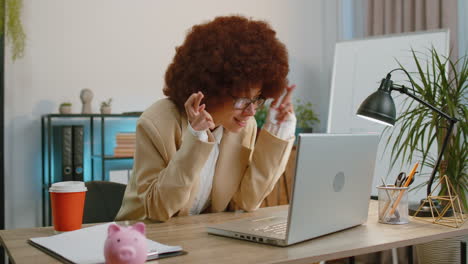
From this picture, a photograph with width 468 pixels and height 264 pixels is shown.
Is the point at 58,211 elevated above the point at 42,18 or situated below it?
below

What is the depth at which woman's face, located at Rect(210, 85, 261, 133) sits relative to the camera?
1716 millimetres

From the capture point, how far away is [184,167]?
146 centimetres

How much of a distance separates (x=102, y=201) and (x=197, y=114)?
64cm

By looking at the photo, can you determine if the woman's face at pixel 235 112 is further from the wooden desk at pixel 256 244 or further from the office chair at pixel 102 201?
the office chair at pixel 102 201

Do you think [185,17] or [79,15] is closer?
[79,15]

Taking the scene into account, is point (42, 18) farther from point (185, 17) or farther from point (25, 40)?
point (185, 17)

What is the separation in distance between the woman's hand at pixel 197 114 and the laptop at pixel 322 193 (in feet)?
0.95

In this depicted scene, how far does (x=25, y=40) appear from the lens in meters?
3.27

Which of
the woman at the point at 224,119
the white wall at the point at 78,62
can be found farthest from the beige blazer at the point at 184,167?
the white wall at the point at 78,62

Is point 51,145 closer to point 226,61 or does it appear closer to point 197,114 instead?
point 226,61

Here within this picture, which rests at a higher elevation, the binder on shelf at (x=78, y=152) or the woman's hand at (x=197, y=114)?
the woman's hand at (x=197, y=114)

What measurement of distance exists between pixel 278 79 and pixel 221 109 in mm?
217

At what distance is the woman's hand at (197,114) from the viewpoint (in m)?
1.45

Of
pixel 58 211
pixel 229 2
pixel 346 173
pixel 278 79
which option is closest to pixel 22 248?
A: pixel 58 211
